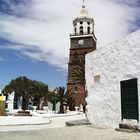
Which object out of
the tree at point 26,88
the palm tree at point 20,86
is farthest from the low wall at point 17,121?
the tree at point 26,88

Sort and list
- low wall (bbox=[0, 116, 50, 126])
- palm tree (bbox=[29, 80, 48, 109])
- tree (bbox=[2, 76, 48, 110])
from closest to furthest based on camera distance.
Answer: low wall (bbox=[0, 116, 50, 126]) < tree (bbox=[2, 76, 48, 110]) < palm tree (bbox=[29, 80, 48, 109])

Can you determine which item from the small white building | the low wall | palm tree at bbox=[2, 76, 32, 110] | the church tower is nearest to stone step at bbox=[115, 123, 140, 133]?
the small white building

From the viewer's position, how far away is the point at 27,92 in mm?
67875

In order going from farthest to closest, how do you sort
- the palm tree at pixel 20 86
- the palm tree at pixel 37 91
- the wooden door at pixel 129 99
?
the palm tree at pixel 37 91, the palm tree at pixel 20 86, the wooden door at pixel 129 99

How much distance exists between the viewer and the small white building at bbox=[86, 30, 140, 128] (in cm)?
1291

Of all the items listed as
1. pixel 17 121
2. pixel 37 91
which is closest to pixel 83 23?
pixel 37 91

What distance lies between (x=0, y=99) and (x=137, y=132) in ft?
59.8

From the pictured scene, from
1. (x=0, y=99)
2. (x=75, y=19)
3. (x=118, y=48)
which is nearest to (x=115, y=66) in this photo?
(x=118, y=48)

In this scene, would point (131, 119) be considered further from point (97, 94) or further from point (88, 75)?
point (88, 75)

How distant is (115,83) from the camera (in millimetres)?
14156

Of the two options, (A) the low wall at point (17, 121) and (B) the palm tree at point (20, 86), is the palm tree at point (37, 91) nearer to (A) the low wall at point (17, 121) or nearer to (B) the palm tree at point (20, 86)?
(B) the palm tree at point (20, 86)

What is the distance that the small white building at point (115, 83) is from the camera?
508 inches

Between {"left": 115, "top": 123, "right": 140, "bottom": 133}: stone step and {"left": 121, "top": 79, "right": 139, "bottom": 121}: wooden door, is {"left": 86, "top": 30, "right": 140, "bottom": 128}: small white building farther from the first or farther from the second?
{"left": 115, "top": 123, "right": 140, "bottom": 133}: stone step

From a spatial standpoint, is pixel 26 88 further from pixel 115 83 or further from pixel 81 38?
pixel 115 83
